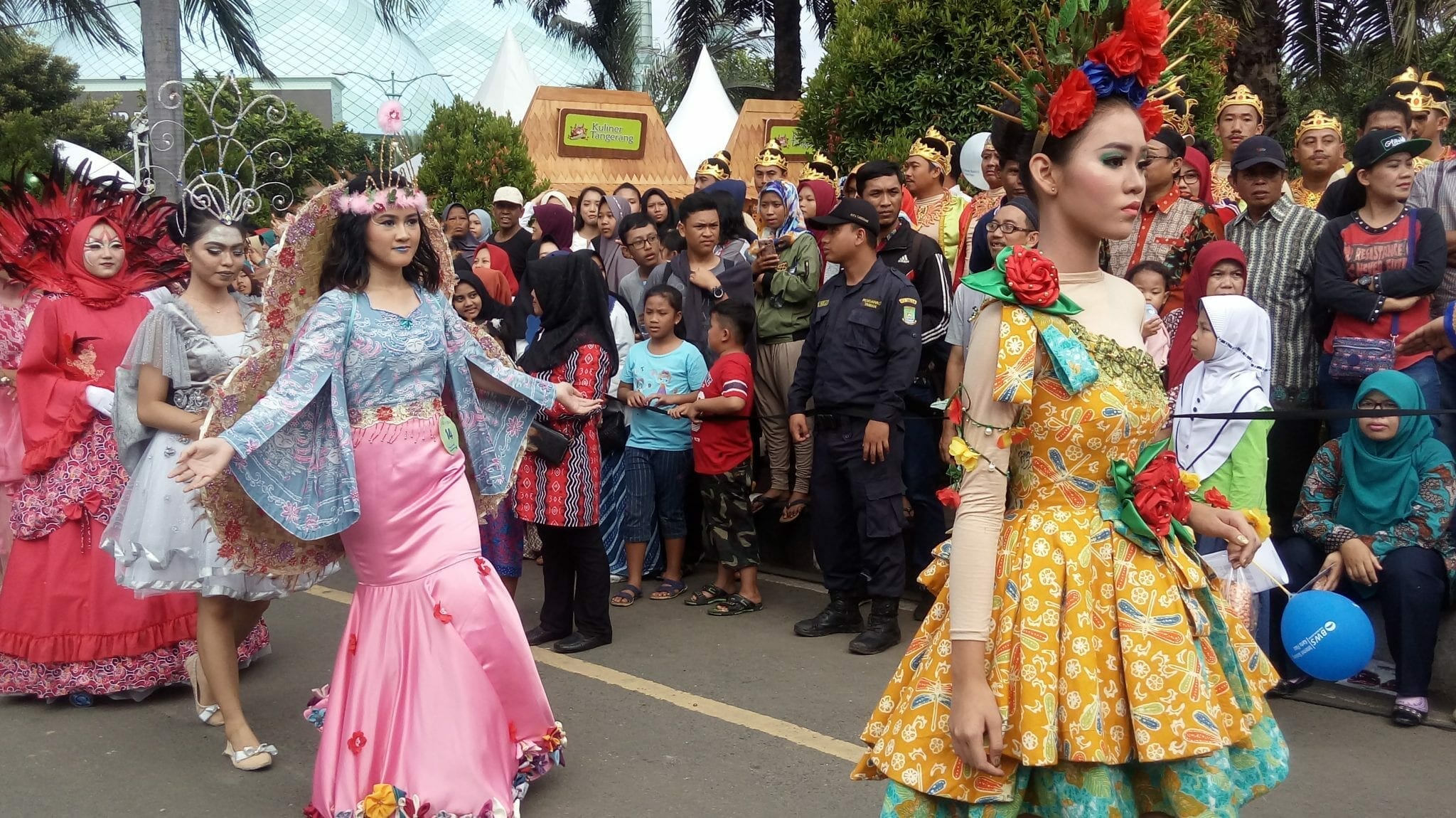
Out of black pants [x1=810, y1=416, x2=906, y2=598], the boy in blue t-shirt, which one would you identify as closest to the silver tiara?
the boy in blue t-shirt

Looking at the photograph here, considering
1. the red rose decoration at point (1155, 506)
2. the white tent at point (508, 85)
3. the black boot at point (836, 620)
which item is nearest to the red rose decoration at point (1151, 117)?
the red rose decoration at point (1155, 506)

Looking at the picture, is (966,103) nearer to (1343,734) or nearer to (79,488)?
(1343,734)

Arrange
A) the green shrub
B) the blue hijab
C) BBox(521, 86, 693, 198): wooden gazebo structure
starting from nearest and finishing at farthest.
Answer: the blue hijab, the green shrub, BBox(521, 86, 693, 198): wooden gazebo structure

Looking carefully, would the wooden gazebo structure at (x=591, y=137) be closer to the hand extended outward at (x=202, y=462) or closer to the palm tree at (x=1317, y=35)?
the palm tree at (x=1317, y=35)

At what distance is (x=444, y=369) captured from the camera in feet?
16.0

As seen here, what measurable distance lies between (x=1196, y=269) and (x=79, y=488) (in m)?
5.22

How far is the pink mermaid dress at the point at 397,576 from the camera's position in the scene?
439 cm

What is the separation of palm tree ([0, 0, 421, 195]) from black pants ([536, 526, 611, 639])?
5.23 m

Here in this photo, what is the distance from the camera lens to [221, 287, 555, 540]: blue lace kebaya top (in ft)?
14.7

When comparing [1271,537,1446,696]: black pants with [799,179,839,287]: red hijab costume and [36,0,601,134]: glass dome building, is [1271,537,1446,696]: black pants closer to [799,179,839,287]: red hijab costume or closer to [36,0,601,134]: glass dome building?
[799,179,839,287]: red hijab costume

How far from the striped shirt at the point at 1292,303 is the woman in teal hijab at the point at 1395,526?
812 mm

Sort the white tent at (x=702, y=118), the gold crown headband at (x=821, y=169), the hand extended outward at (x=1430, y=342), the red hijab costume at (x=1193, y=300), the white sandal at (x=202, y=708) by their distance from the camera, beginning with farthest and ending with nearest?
1. the white tent at (x=702, y=118)
2. the gold crown headband at (x=821, y=169)
3. the red hijab costume at (x=1193, y=300)
4. the white sandal at (x=202, y=708)
5. the hand extended outward at (x=1430, y=342)

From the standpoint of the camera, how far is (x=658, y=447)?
25.0 feet

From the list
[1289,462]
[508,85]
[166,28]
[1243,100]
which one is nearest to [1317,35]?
[1243,100]
